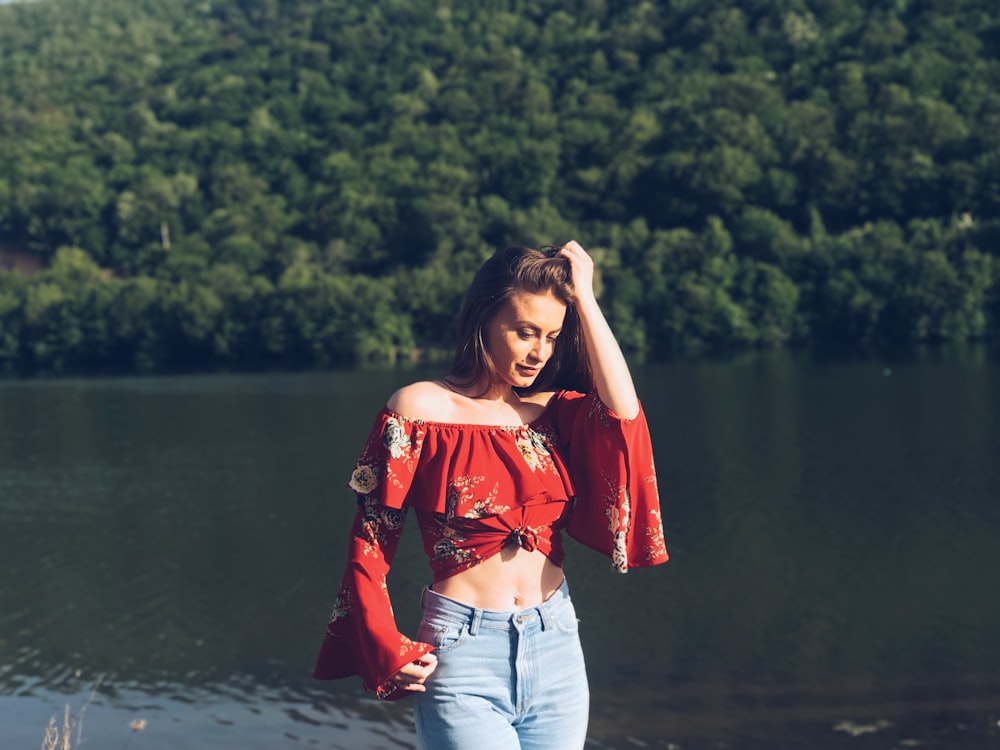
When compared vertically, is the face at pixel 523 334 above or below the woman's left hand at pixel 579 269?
below

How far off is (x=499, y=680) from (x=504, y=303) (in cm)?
94

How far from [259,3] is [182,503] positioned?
380 ft

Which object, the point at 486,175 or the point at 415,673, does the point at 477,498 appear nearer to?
the point at 415,673

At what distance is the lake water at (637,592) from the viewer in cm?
979

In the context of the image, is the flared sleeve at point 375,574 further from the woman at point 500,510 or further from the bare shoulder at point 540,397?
the bare shoulder at point 540,397

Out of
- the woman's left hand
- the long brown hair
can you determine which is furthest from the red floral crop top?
the woman's left hand

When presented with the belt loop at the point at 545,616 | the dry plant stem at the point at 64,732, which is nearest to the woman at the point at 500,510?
the belt loop at the point at 545,616

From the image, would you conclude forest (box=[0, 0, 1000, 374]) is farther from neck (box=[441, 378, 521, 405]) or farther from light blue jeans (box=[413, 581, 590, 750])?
light blue jeans (box=[413, 581, 590, 750])

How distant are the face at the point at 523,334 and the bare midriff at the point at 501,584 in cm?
45

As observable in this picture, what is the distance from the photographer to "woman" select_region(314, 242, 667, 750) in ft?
9.62

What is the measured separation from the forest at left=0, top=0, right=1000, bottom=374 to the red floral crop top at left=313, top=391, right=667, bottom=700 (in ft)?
182

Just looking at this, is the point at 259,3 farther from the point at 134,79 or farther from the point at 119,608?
the point at 119,608

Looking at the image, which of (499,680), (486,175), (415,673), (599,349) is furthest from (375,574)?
(486,175)

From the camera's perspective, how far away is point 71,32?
125625mm
